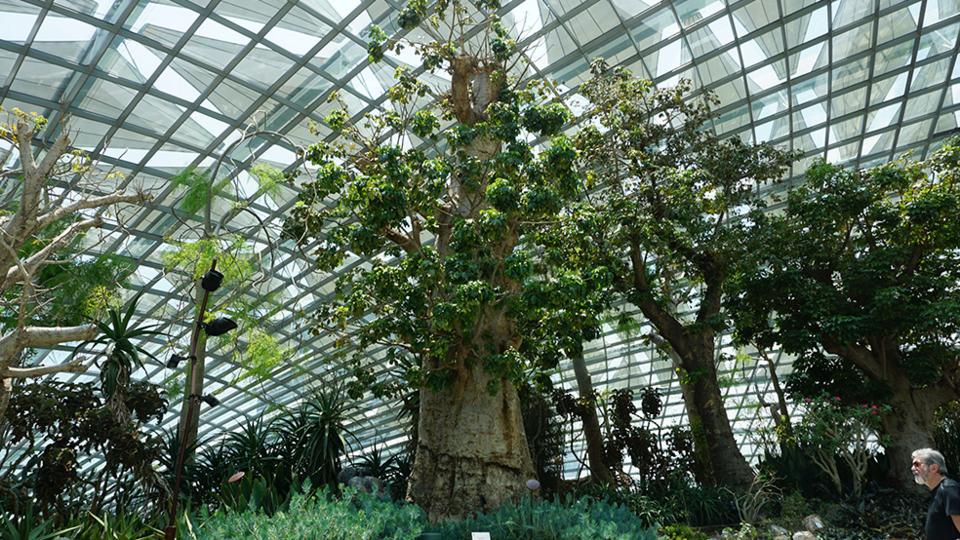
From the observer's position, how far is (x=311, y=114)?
2005cm

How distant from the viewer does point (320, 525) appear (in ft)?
19.2

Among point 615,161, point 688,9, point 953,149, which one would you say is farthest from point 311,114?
point 953,149

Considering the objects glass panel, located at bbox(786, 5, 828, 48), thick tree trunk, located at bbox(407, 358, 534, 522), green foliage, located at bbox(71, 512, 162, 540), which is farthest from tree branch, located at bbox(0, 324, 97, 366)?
glass panel, located at bbox(786, 5, 828, 48)

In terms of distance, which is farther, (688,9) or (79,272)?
(688,9)

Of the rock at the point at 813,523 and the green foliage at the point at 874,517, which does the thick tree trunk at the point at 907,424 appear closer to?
the green foliage at the point at 874,517

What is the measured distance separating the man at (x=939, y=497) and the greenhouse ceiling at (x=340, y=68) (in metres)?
12.0

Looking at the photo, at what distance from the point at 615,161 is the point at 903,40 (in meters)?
10.6

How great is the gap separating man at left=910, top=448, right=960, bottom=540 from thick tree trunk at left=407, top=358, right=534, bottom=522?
525cm

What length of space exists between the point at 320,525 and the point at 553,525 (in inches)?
99.5

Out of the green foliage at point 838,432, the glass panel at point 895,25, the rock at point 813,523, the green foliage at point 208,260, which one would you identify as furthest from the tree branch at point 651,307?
the glass panel at point 895,25

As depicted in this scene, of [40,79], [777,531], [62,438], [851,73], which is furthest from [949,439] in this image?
[40,79]

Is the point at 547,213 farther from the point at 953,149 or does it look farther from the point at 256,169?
the point at 953,149

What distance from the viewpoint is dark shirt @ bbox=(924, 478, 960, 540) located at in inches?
214

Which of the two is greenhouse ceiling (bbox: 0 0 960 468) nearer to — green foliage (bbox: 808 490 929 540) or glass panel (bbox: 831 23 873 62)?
glass panel (bbox: 831 23 873 62)
